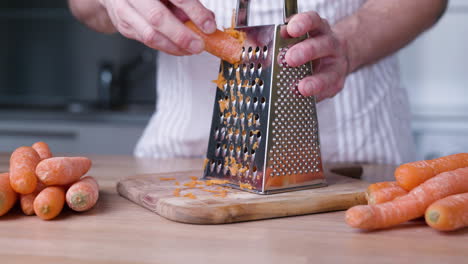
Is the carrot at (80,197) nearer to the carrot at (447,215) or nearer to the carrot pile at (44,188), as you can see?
the carrot pile at (44,188)

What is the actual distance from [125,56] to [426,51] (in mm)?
2044

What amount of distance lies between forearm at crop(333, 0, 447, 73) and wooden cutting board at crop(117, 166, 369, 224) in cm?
45

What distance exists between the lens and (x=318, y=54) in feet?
3.82

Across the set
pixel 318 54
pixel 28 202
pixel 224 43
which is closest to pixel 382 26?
pixel 318 54

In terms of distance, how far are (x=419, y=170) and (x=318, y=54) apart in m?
0.33

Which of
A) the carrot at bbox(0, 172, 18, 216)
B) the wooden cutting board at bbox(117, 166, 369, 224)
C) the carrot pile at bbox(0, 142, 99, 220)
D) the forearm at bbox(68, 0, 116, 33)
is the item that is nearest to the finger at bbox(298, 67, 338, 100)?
the wooden cutting board at bbox(117, 166, 369, 224)

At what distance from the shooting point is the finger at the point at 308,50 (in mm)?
1116

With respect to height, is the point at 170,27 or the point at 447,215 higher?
the point at 170,27

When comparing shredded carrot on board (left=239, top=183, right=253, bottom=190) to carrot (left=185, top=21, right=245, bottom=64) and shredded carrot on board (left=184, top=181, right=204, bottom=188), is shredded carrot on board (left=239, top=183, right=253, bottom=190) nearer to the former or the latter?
shredded carrot on board (left=184, top=181, right=204, bottom=188)

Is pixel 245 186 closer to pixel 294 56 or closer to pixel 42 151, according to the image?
pixel 294 56

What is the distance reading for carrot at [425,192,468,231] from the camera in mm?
854

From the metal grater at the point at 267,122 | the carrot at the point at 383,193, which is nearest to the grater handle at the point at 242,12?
the metal grater at the point at 267,122

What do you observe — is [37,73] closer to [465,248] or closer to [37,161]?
[37,161]

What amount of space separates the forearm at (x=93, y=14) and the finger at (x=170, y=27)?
0.59m
